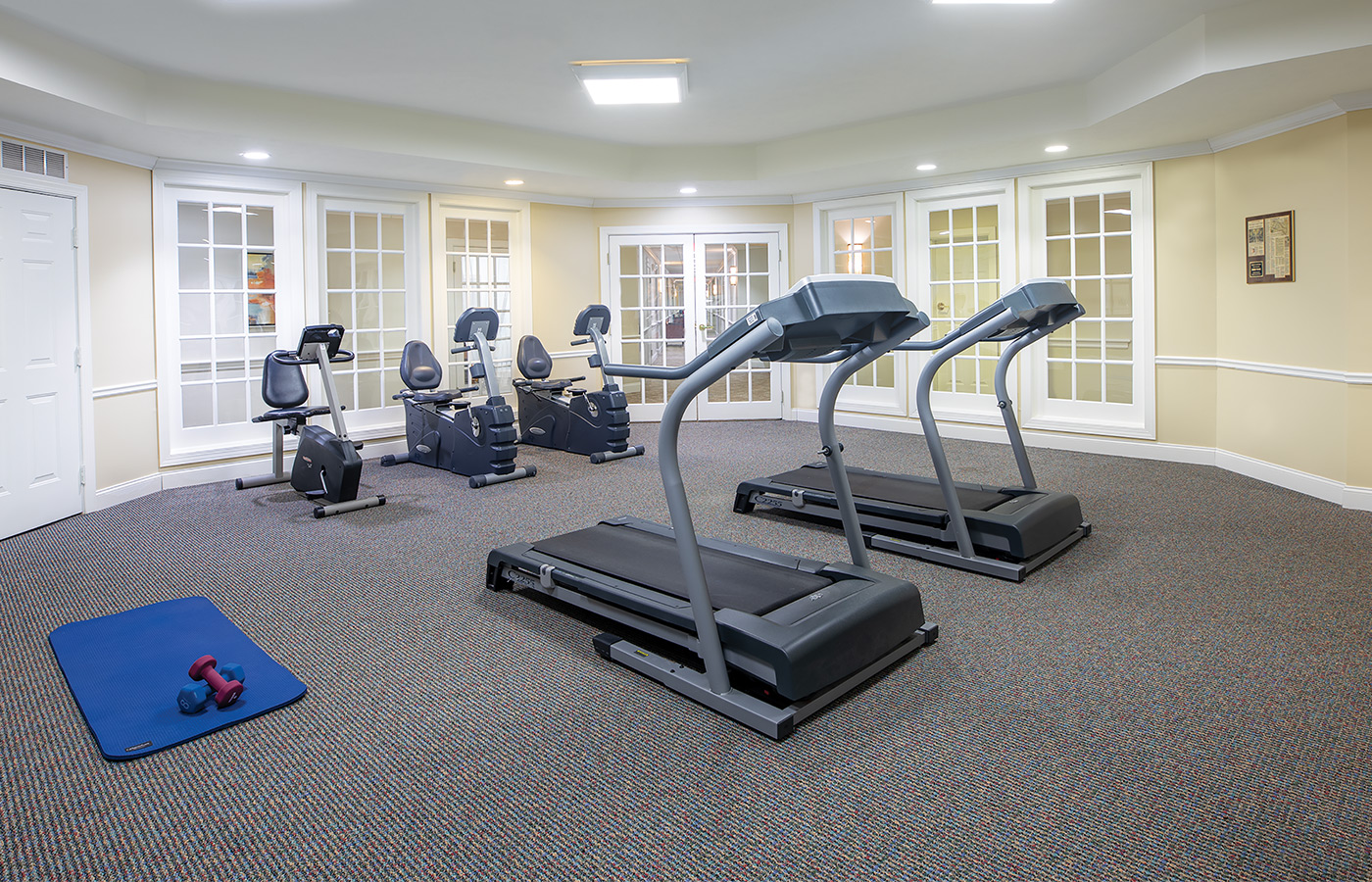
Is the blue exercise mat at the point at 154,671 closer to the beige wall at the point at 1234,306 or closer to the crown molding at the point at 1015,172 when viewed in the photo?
the beige wall at the point at 1234,306

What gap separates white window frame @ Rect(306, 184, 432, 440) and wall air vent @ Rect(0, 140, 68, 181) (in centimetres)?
173

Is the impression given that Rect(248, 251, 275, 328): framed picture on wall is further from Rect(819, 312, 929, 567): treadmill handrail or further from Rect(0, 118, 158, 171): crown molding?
Rect(819, 312, 929, 567): treadmill handrail

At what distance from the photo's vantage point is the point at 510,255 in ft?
26.5

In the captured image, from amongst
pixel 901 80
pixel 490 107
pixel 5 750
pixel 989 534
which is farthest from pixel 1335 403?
pixel 5 750

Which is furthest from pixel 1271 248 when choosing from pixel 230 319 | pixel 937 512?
pixel 230 319

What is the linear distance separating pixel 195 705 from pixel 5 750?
0.47 m

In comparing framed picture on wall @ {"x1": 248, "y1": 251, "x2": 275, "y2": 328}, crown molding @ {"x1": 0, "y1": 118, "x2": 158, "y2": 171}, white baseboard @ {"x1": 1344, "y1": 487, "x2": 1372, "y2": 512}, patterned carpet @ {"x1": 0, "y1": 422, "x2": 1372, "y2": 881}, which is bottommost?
patterned carpet @ {"x1": 0, "y1": 422, "x2": 1372, "y2": 881}

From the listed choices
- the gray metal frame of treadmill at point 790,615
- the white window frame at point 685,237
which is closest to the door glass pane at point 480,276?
the white window frame at point 685,237

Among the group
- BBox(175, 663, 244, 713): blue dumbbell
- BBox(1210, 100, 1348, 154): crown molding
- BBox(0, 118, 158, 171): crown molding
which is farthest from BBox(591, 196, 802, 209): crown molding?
BBox(175, 663, 244, 713): blue dumbbell

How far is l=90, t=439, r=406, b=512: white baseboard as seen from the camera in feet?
17.9

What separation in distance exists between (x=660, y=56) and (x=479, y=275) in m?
3.56

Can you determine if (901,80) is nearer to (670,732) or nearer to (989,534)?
(989,534)

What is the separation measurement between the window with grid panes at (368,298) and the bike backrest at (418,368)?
36.1 inches

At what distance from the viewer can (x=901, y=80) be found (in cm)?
557
